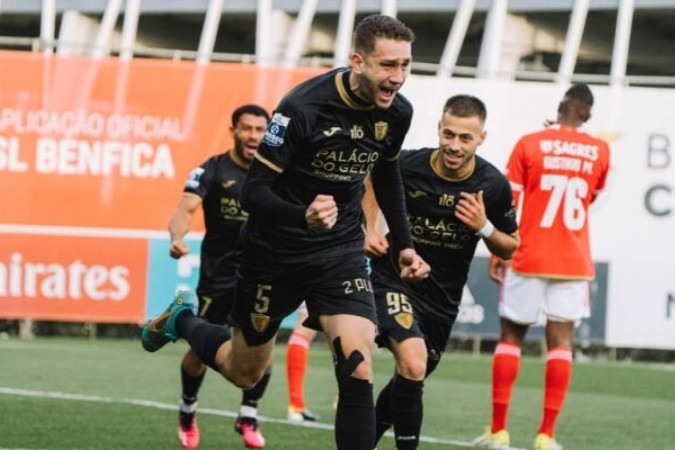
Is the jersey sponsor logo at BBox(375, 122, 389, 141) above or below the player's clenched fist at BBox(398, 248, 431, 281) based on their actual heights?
above

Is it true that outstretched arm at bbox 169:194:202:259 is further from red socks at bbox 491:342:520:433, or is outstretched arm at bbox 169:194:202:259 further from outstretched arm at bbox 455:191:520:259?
red socks at bbox 491:342:520:433

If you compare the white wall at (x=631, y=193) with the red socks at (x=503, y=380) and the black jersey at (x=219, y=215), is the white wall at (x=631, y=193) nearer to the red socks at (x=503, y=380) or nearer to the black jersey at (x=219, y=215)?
the red socks at (x=503, y=380)

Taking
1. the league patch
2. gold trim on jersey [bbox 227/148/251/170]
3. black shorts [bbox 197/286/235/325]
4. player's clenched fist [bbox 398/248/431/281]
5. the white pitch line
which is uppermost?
the league patch

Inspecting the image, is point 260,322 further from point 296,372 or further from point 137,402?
point 137,402

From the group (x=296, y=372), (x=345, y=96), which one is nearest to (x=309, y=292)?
(x=345, y=96)

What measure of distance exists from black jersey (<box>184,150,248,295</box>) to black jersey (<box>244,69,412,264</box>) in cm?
252

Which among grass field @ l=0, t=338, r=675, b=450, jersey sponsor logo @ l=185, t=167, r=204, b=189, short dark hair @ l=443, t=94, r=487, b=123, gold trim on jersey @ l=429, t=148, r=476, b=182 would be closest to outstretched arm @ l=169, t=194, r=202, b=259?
jersey sponsor logo @ l=185, t=167, r=204, b=189

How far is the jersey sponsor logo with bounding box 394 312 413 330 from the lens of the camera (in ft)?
28.4

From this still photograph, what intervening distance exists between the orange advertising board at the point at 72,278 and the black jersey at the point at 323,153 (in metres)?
10.7

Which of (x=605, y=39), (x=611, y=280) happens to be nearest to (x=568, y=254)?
(x=611, y=280)

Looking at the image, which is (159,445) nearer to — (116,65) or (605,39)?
(116,65)

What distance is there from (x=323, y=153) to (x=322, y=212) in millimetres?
585

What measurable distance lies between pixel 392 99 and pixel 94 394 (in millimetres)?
5871

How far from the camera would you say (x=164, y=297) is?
60.4 ft
